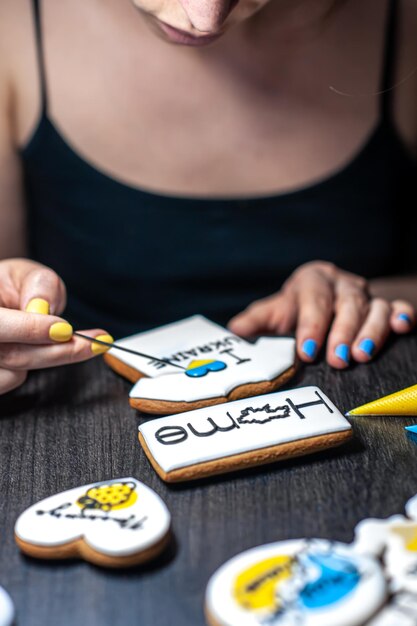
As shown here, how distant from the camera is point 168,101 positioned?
4.07 ft

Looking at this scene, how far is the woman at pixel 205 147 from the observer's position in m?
1.23

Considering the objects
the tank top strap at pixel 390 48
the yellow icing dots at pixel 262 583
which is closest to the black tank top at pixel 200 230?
the tank top strap at pixel 390 48

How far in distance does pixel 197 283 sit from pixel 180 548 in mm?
787

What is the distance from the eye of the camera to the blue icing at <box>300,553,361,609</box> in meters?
0.48

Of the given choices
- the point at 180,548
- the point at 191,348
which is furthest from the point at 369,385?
the point at 180,548

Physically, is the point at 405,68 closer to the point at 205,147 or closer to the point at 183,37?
the point at 205,147

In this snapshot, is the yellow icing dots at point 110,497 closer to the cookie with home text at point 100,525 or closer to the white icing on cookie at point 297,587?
the cookie with home text at point 100,525

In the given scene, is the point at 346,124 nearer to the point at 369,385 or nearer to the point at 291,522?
the point at 369,385

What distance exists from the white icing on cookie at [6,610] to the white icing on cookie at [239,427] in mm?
174

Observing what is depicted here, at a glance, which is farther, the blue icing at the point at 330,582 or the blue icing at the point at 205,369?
the blue icing at the point at 205,369

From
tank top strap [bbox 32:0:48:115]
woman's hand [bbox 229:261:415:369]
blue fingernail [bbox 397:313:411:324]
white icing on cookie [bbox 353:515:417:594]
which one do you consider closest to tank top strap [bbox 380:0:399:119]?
woman's hand [bbox 229:261:415:369]

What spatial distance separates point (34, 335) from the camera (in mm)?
772

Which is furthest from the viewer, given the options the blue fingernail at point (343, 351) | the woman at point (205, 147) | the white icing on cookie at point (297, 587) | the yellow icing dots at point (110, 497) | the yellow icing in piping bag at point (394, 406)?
the woman at point (205, 147)

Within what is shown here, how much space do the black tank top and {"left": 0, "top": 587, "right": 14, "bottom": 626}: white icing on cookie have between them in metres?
0.84
